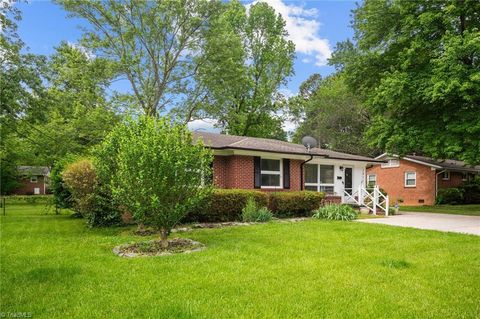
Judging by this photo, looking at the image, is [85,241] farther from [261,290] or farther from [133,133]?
[261,290]

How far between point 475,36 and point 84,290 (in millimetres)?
16359

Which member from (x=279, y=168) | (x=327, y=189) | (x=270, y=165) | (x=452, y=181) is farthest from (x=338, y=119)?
(x=270, y=165)

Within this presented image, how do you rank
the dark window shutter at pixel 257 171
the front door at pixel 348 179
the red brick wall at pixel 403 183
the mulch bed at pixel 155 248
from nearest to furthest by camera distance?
1. the mulch bed at pixel 155 248
2. the dark window shutter at pixel 257 171
3. the front door at pixel 348 179
4. the red brick wall at pixel 403 183

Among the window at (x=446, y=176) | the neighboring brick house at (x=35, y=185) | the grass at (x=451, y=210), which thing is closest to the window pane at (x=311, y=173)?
the grass at (x=451, y=210)

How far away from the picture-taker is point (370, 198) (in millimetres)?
17016

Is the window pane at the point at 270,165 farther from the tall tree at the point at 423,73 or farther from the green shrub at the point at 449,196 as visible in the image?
the green shrub at the point at 449,196

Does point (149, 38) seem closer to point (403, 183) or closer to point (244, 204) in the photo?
point (244, 204)

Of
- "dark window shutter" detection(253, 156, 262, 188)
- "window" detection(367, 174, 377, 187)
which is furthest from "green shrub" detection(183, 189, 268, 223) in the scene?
"window" detection(367, 174, 377, 187)

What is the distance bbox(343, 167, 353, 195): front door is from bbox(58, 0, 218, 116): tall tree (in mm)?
11334

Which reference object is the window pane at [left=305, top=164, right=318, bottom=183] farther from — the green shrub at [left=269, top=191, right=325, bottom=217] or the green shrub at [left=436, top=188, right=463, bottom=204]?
the green shrub at [left=436, top=188, right=463, bottom=204]

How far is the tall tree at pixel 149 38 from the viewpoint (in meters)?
20.0

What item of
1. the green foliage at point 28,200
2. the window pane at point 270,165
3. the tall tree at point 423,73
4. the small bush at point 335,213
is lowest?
the green foliage at point 28,200

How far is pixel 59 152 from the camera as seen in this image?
1683 centimetres

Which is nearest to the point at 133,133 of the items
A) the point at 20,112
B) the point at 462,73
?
the point at 20,112
